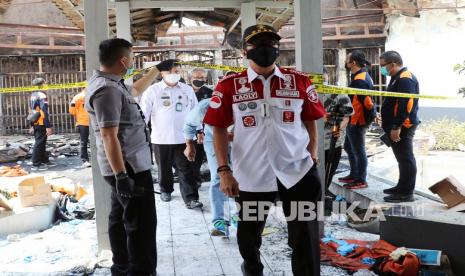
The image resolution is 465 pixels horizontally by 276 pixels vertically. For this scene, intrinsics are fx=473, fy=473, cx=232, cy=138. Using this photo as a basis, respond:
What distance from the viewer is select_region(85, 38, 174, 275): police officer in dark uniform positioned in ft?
10.4

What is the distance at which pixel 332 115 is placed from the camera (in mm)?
5648

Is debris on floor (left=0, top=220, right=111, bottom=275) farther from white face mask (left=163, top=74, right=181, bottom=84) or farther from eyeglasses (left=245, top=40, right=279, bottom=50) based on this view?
eyeglasses (left=245, top=40, right=279, bottom=50)

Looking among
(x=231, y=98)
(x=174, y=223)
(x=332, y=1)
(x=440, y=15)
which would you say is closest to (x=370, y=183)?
(x=174, y=223)

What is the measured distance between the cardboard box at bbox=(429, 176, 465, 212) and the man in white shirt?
307 cm

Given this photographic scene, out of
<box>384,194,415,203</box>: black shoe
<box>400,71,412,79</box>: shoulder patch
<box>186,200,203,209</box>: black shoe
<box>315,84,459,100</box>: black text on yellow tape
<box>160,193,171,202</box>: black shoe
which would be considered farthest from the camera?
<box>160,193,171,202</box>: black shoe

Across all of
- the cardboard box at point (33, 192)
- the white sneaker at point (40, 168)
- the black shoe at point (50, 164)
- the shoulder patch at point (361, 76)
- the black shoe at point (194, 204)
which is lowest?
the black shoe at point (194, 204)

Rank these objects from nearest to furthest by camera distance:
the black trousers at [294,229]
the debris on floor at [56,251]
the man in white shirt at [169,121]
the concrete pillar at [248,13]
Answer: the black trousers at [294,229] < the debris on floor at [56,251] < the man in white shirt at [169,121] < the concrete pillar at [248,13]

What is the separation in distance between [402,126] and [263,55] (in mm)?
3262

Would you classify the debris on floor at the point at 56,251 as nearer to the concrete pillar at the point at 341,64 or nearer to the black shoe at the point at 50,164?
the black shoe at the point at 50,164

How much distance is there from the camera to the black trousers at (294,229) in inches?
123

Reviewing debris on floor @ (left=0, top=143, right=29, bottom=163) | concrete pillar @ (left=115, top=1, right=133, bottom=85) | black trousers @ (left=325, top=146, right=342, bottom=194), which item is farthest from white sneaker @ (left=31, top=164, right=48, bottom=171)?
black trousers @ (left=325, top=146, right=342, bottom=194)

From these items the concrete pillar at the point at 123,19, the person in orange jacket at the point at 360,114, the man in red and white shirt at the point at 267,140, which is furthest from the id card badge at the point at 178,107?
the man in red and white shirt at the point at 267,140

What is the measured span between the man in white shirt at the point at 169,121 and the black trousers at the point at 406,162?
8.68ft

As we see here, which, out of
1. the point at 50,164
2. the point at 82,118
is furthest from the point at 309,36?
the point at 50,164
